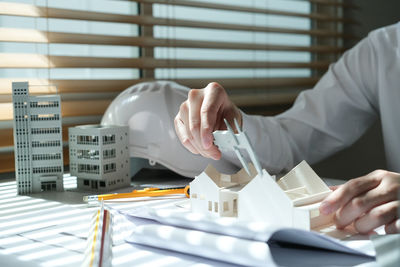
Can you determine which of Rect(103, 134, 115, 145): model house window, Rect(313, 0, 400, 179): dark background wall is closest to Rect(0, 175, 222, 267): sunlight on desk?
Rect(103, 134, 115, 145): model house window

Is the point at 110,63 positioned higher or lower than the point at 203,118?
higher

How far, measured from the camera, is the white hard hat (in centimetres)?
97

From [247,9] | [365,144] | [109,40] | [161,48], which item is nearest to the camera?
[109,40]

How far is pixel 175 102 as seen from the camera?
3.31 feet

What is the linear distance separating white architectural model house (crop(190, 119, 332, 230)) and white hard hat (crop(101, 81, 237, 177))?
0.99 feet

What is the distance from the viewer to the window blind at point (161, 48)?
1.13 metres

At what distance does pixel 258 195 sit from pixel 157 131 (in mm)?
479

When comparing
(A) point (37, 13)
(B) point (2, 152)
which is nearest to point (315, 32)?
(A) point (37, 13)

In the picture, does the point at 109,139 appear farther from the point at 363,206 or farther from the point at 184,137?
the point at 363,206

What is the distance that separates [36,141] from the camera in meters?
0.87

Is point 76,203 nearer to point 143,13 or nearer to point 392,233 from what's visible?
point 392,233

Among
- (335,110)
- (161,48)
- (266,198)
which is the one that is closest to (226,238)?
(266,198)

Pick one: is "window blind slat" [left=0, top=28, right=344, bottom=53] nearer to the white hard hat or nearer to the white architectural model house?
the white hard hat

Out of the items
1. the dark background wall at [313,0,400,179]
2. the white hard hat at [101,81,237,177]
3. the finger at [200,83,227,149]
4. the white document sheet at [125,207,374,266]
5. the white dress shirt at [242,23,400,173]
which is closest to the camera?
the white document sheet at [125,207,374,266]
